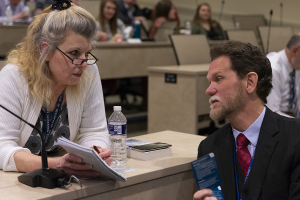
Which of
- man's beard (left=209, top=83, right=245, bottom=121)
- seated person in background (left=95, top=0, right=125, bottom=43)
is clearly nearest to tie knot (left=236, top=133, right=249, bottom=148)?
man's beard (left=209, top=83, right=245, bottom=121)

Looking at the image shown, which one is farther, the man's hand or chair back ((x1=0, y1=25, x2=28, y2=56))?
chair back ((x1=0, y1=25, x2=28, y2=56))

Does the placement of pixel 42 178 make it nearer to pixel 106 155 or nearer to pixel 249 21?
pixel 106 155

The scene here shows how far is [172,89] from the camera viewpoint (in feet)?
13.1

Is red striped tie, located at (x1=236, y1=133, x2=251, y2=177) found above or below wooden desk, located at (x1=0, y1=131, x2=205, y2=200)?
above

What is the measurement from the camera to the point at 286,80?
330cm

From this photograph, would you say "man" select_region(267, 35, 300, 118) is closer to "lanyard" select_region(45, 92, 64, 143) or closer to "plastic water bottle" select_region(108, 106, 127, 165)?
"plastic water bottle" select_region(108, 106, 127, 165)

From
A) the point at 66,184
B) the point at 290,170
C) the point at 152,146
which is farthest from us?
the point at 152,146

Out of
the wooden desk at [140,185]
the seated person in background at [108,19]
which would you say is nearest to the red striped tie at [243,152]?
the wooden desk at [140,185]

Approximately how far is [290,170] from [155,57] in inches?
158

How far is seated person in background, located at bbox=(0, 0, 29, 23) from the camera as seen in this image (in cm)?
553

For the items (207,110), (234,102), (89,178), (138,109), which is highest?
(234,102)

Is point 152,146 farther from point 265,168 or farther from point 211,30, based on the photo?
point 211,30

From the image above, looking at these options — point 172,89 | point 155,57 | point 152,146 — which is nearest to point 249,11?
point 155,57

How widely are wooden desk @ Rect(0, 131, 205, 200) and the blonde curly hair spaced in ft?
1.26
